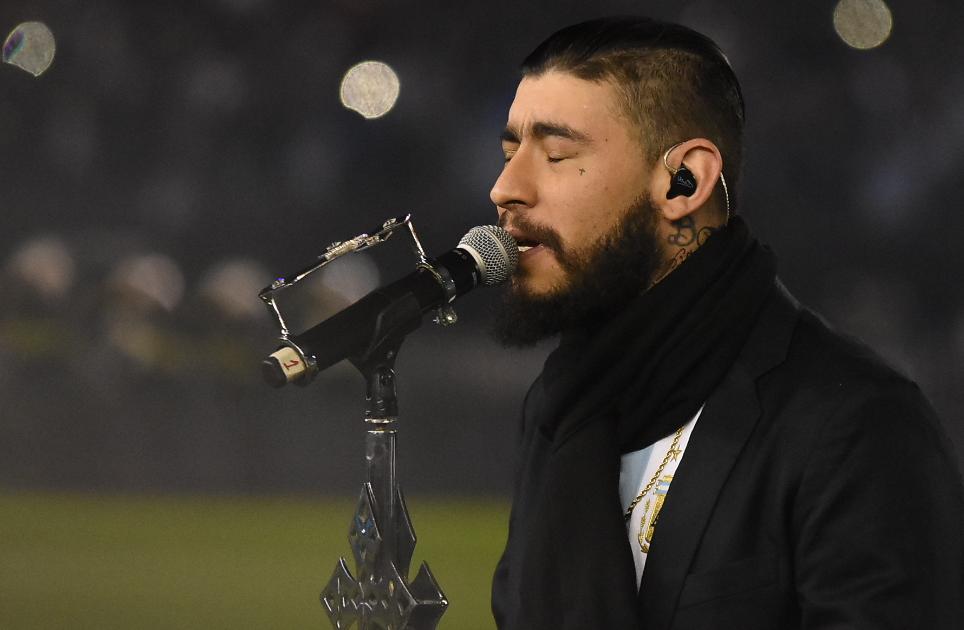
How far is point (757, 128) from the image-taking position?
12.8 ft

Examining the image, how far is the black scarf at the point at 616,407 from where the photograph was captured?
115cm

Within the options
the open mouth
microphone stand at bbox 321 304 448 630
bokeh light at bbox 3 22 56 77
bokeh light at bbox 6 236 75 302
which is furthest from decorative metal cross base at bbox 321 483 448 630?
bokeh light at bbox 3 22 56 77

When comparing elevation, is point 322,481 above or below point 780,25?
below

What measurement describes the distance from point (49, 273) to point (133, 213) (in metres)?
0.40

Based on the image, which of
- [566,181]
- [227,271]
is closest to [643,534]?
[566,181]

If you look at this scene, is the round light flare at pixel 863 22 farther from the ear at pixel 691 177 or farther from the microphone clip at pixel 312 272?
the microphone clip at pixel 312 272

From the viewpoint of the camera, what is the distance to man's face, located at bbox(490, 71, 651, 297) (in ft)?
4.16

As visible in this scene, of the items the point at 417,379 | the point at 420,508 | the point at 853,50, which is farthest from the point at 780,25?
the point at 420,508

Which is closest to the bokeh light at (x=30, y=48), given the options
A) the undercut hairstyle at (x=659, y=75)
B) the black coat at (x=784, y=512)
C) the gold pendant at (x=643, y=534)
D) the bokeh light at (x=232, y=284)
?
the bokeh light at (x=232, y=284)

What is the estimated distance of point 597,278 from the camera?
127 cm

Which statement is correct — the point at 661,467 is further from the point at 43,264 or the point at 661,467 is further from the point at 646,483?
the point at 43,264

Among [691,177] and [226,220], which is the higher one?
[226,220]

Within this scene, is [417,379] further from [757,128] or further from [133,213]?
[757,128]

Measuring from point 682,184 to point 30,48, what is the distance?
11.8 feet
